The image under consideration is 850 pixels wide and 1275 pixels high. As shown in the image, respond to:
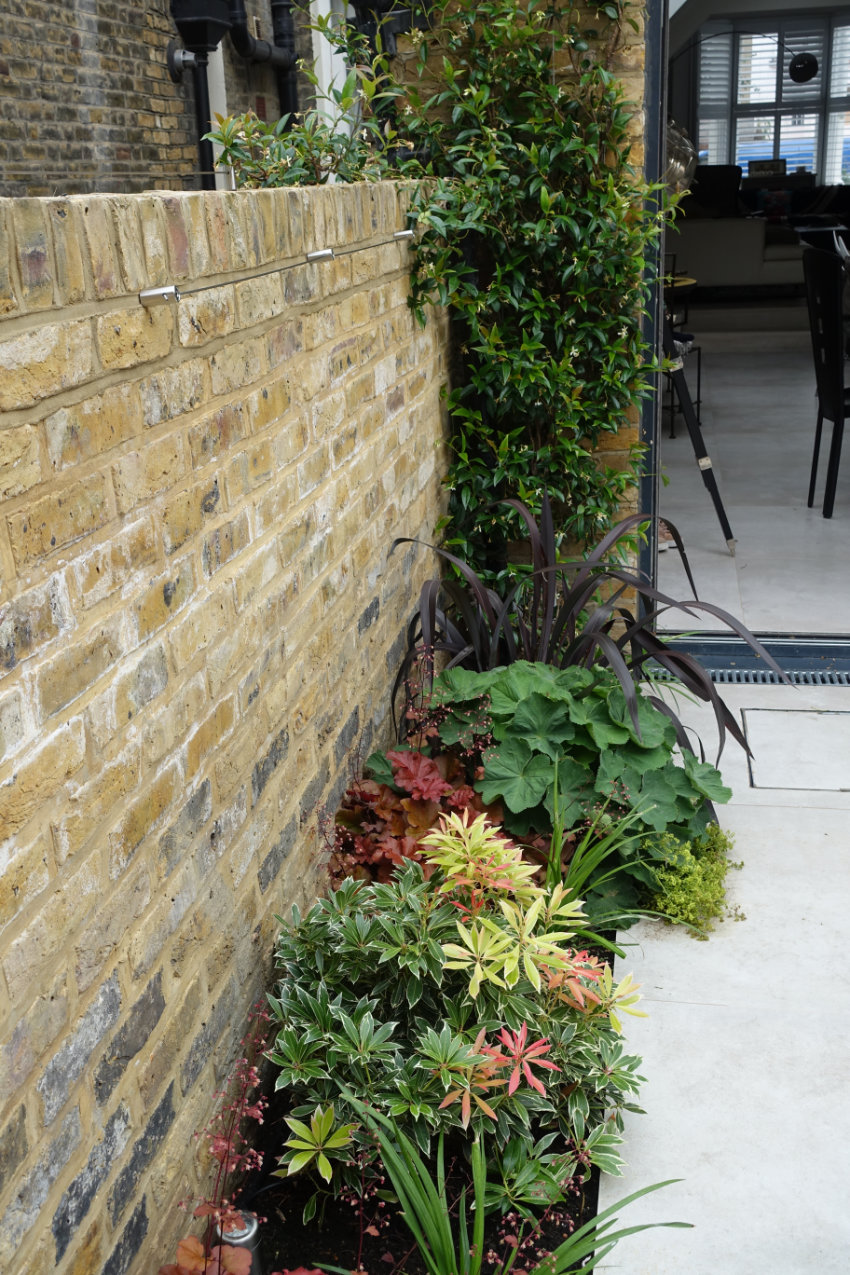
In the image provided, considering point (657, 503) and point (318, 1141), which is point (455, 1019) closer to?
point (318, 1141)

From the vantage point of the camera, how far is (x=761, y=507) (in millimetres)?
5746

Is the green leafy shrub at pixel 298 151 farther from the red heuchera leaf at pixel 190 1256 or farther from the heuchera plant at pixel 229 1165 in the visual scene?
the red heuchera leaf at pixel 190 1256

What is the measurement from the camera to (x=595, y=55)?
139 inches

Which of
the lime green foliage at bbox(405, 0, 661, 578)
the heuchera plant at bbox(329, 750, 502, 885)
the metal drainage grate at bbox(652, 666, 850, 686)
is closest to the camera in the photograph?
the heuchera plant at bbox(329, 750, 502, 885)

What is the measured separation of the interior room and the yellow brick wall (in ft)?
8.16

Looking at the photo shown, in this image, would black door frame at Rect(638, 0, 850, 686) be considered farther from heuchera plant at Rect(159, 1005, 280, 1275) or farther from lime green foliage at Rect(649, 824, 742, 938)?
heuchera plant at Rect(159, 1005, 280, 1275)

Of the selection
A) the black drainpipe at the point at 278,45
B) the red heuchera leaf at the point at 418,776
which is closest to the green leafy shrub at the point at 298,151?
the red heuchera leaf at the point at 418,776

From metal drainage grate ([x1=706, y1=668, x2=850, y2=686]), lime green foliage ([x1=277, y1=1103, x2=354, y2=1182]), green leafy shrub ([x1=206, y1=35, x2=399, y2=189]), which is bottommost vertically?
metal drainage grate ([x1=706, y1=668, x2=850, y2=686])

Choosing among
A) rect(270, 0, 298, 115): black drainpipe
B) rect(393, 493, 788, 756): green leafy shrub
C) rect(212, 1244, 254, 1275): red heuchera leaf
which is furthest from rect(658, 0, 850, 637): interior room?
rect(212, 1244, 254, 1275): red heuchera leaf

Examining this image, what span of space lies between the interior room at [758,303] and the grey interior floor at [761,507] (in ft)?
0.04

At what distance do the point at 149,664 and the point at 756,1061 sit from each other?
1.46 metres

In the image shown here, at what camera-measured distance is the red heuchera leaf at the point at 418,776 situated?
8.31 ft

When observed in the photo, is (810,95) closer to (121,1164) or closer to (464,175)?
(464,175)

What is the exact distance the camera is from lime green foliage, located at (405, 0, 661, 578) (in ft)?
11.3
